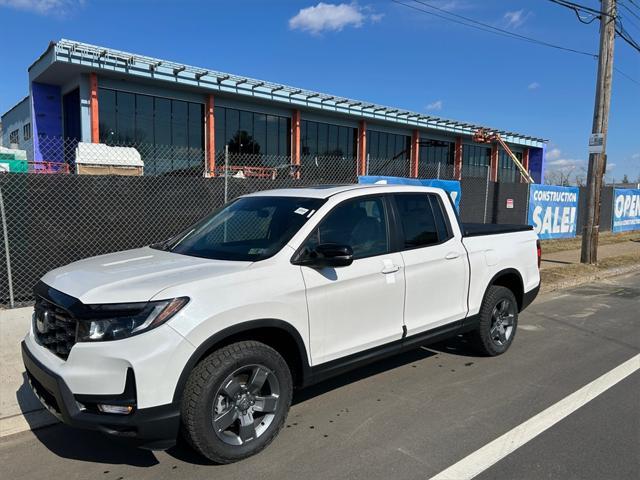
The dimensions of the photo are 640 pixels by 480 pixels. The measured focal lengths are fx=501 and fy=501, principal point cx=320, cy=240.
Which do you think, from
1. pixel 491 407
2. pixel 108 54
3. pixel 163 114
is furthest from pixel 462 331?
pixel 163 114

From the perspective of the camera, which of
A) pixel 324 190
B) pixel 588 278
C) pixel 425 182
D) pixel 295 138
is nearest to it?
pixel 324 190

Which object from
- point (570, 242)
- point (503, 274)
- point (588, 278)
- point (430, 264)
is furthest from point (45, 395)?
point (570, 242)

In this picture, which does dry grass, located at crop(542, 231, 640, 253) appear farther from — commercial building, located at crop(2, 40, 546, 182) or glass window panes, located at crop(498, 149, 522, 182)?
glass window panes, located at crop(498, 149, 522, 182)

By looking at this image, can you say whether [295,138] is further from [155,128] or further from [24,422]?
[24,422]

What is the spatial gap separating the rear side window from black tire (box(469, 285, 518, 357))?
96 centimetres

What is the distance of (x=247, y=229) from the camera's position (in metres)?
4.13

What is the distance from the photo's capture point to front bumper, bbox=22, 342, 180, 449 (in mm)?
2801

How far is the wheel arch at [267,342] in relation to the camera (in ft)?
9.68

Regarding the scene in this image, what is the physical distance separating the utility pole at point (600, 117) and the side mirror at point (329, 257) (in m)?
10.6

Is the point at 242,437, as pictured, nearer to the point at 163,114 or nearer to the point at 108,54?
the point at 108,54

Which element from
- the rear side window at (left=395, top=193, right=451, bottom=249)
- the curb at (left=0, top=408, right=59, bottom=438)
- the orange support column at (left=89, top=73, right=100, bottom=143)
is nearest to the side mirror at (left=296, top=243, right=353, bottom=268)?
the rear side window at (left=395, top=193, right=451, bottom=249)

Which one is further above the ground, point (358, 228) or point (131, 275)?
point (358, 228)

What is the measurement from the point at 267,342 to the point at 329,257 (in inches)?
28.9

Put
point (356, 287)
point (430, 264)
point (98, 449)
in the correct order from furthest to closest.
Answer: point (430, 264) → point (356, 287) → point (98, 449)
